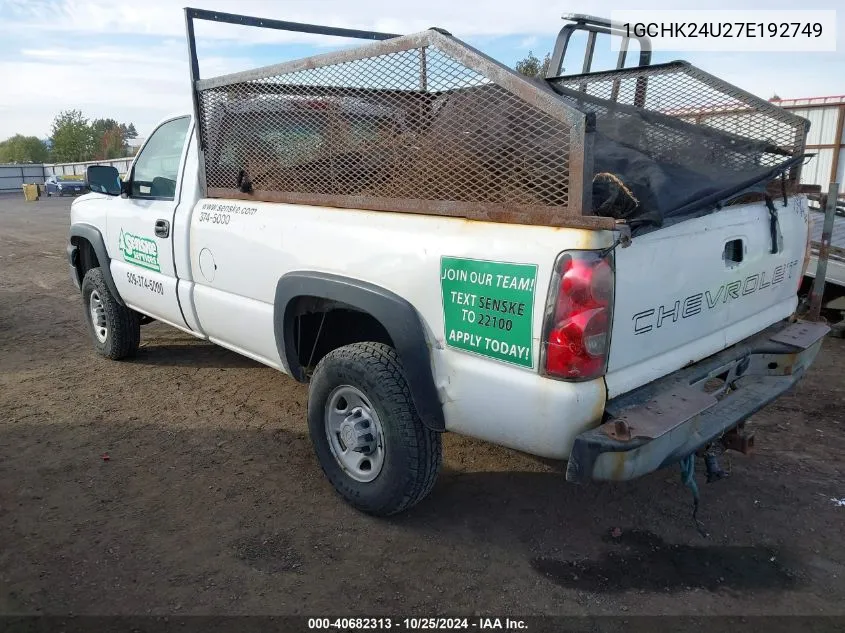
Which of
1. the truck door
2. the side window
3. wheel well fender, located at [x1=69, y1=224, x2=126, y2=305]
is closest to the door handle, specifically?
the truck door

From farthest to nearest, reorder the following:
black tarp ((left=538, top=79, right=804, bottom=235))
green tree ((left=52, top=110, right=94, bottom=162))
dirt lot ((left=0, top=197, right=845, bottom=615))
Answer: green tree ((left=52, top=110, right=94, bottom=162))
dirt lot ((left=0, top=197, right=845, bottom=615))
black tarp ((left=538, top=79, right=804, bottom=235))

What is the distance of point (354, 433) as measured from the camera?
125 inches

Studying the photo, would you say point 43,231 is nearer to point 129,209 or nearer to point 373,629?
point 129,209

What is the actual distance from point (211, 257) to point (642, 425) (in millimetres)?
2702

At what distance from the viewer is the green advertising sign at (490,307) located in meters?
2.42

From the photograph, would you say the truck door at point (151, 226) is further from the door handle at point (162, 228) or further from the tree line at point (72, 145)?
the tree line at point (72, 145)

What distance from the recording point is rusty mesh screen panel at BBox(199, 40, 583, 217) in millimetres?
2541

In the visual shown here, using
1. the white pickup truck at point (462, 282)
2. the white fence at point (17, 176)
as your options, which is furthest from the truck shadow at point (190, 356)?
the white fence at point (17, 176)

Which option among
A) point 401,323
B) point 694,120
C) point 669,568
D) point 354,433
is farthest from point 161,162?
point 669,568

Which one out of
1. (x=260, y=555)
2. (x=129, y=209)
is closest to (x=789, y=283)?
(x=260, y=555)

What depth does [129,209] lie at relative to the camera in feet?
15.7

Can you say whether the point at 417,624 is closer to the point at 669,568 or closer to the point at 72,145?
the point at 669,568

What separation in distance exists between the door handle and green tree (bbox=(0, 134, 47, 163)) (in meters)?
84.6

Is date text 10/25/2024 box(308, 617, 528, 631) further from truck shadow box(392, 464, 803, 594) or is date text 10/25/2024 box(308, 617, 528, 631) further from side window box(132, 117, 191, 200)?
side window box(132, 117, 191, 200)
